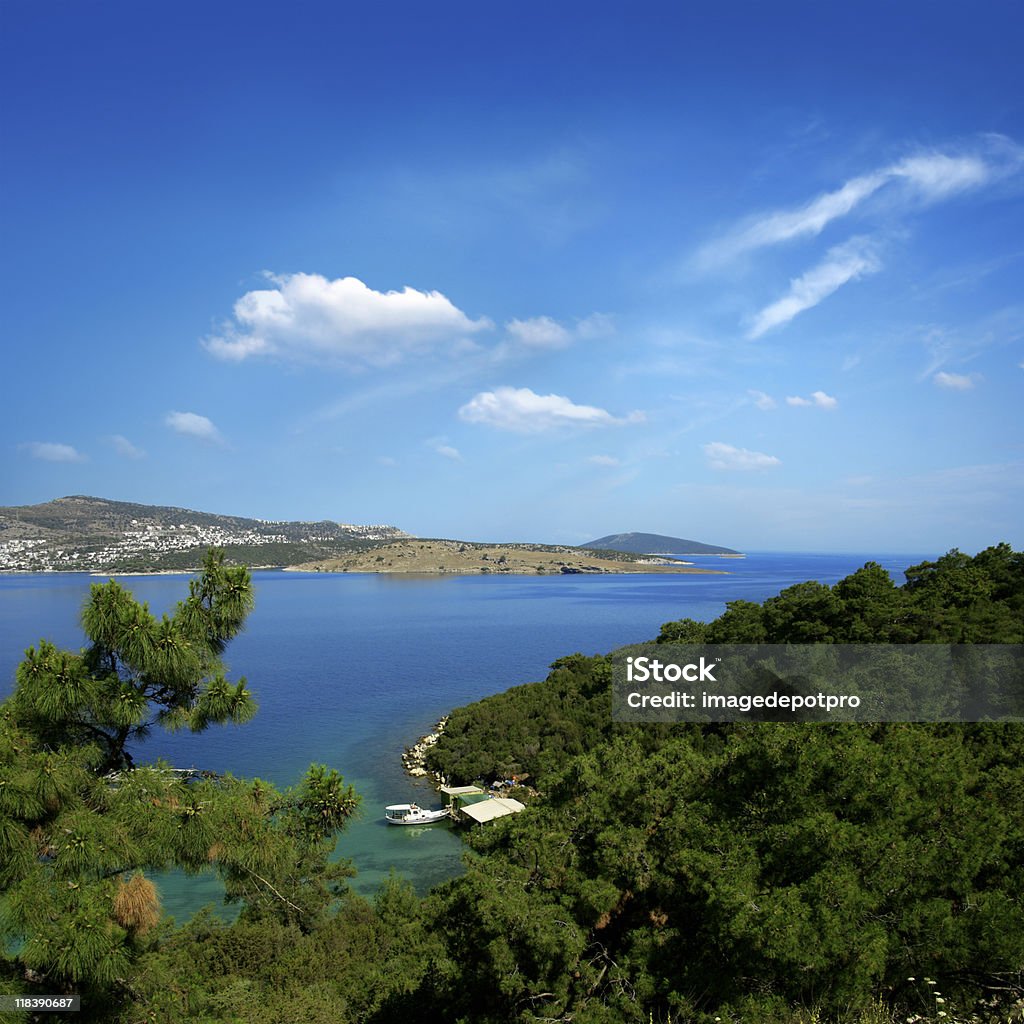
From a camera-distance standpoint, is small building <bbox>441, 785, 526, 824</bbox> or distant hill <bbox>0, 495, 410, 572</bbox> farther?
distant hill <bbox>0, 495, 410, 572</bbox>

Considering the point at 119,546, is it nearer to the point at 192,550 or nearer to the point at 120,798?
the point at 192,550

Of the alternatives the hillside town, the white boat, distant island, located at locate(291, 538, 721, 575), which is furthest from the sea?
distant island, located at locate(291, 538, 721, 575)

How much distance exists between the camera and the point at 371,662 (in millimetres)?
44375

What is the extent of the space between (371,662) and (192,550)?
93827 mm

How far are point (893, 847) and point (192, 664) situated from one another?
6.19 m

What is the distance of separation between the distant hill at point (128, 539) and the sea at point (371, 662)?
13.9 m

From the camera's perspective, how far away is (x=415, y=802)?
21.3m

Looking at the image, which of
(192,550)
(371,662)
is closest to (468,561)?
(192,550)

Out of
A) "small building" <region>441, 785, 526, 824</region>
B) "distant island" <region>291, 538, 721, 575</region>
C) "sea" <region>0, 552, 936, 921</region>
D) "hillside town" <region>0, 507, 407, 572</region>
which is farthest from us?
"distant island" <region>291, 538, 721, 575</region>

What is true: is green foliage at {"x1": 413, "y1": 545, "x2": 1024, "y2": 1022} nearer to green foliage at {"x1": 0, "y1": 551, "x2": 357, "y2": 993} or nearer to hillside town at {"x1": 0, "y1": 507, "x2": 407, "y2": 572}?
green foliage at {"x1": 0, "y1": 551, "x2": 357, "y2": 993}

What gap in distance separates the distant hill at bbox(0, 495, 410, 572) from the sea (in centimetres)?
1392

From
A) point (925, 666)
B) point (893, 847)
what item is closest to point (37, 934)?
point (893, 847)

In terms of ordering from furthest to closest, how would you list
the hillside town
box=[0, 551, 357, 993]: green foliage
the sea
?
the hillside town → the sea → box=[0, 551, 357, 993]: green foliage

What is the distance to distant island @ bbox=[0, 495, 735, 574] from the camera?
402ft
